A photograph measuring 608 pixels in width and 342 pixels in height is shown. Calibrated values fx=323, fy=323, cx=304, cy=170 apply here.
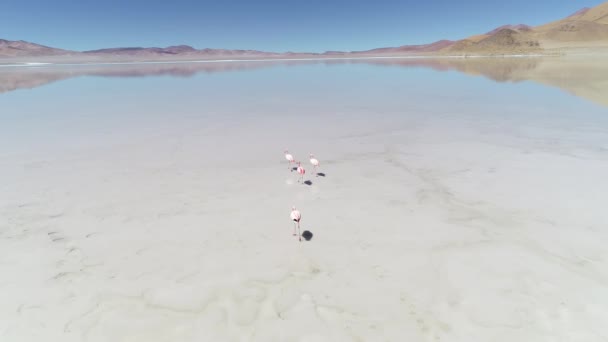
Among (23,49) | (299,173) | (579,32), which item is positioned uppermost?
(23,49)

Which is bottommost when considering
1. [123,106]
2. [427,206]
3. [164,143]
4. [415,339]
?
[415,339]

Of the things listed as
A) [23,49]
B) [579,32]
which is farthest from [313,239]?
[23,49]

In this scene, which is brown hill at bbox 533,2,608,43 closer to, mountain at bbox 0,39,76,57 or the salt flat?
the salt flat

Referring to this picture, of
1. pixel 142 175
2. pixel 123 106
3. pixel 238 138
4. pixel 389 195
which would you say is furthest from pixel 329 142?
pixel 123 106

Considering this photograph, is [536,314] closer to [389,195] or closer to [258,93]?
[389,195]

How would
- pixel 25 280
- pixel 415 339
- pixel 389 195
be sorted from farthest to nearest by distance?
pixel 389 195 → pixel 25 280 → pixel 415 339

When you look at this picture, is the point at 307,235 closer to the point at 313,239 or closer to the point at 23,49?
the point at 313,239

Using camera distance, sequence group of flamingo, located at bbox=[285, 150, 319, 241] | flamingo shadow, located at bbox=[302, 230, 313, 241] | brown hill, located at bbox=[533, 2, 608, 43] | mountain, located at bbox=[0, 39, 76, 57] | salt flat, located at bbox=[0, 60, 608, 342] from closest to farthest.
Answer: salt flat, located at bbox=[0, 60, 608, 342], group of flamingo, located at bbox=[285, 150, 319, 241], flamingo shadow, located at bbox=[302, 230, 313, 241], brown hill, located at bbox=[533, 2, 608, 43], mountain, located at bbox=[0, 39, 76, 57]

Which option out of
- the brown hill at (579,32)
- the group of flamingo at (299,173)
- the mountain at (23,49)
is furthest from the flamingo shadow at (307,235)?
the mountain at (23,49)

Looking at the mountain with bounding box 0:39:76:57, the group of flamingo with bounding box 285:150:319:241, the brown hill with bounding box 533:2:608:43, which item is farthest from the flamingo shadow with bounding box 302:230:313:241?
the mountain with bounding box 0:39:76:57
